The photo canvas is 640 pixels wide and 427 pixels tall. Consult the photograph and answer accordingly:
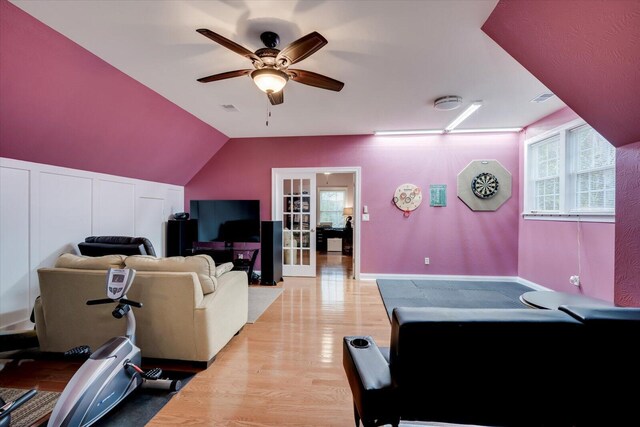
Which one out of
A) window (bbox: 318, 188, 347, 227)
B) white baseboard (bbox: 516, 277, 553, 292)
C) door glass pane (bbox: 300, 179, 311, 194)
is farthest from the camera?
window (bbox: 318, 188, 347, 227)

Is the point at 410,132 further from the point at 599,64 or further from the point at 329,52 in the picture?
the point at 599,64

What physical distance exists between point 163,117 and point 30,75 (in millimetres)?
1429

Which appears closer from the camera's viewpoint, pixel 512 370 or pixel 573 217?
pixel 512 370

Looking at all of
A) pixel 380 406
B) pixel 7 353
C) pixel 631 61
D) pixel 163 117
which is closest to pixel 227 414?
pixel 380 406

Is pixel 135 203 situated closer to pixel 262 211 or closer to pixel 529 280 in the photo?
pixel 262 211

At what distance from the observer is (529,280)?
14.5 ft

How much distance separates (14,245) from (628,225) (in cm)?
558

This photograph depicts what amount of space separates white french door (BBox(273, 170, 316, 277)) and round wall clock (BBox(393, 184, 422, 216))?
155 centimetres

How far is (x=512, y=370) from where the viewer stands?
0.97 m

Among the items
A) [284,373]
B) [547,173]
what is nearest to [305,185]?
[284,373]

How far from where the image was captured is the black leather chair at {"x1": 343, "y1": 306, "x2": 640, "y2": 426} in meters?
0.95

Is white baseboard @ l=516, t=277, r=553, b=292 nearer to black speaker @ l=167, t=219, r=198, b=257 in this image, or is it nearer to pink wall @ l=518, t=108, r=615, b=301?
pink wall @ l=518, t=108, r=615, b=301

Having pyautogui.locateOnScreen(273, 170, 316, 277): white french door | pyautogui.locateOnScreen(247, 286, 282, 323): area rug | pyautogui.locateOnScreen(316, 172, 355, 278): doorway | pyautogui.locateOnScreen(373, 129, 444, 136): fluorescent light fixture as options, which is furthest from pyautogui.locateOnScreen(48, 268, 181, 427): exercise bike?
pyautogui.locateOnScreen(316, 172, 355, 278): doorway

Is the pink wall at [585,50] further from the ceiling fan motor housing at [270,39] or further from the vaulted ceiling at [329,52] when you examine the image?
the ceiling fan motor housing at [270,39]
